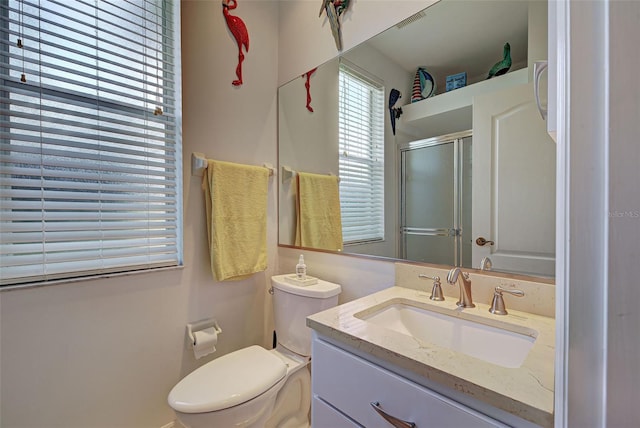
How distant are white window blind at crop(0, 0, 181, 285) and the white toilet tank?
1.88ft

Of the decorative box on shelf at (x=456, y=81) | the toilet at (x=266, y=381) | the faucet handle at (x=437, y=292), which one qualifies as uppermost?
the decorative box on shelf at (x=456, y=81)

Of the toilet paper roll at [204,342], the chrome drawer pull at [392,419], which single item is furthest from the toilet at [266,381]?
the chrome drawer pull at [392,419]

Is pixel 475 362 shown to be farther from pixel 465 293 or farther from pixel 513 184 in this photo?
pixel 513 184

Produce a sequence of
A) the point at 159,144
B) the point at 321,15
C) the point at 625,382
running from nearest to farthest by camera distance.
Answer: the point at 625,382, the point at 159,144, the point at 321,15

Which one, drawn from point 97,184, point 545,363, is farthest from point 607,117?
point 97,184

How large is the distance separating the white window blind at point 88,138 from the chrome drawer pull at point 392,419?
3.73ft

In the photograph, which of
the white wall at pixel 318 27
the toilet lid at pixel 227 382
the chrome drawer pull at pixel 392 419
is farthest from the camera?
the white wall at pixel 318 27

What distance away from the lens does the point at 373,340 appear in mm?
711

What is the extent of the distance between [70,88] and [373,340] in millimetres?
1490

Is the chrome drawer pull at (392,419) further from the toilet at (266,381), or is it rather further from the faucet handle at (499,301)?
the toilet at (266,381)

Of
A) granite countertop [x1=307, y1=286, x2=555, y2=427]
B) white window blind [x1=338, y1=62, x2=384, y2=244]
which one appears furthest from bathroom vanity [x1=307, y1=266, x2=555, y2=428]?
white window blind [x1=338, y1=62, x2=384, y2=244]

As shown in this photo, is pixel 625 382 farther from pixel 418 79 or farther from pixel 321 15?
pixel 321 15

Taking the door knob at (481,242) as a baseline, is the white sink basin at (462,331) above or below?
below

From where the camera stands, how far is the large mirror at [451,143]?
91cm
